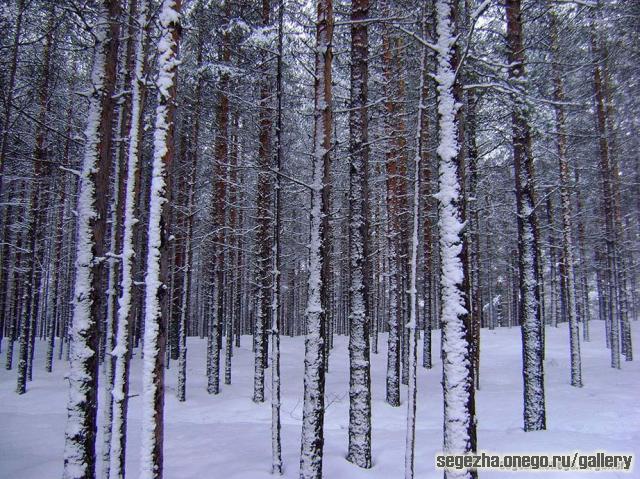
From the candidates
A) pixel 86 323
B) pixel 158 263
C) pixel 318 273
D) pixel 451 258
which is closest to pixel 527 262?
pixel 451 258

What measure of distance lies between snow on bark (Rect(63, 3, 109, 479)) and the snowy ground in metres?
1.94

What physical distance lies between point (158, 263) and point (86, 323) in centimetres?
225

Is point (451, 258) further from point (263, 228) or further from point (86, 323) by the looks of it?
point (263, 228)

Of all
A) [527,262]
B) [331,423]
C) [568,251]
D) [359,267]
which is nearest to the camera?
[359,267]

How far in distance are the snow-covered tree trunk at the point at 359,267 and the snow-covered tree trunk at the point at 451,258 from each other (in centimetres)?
188

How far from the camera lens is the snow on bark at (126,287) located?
18.8ft

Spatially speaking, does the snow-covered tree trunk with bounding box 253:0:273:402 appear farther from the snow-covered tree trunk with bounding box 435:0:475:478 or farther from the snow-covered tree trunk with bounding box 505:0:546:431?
the snow-covered tree trunk with bounding box 435:0:475:478

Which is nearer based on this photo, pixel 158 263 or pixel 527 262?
pixel 158 263

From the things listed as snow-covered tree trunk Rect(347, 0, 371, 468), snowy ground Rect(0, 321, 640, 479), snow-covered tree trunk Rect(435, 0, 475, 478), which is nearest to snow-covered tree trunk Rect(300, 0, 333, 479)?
snow-covered tree trunk Rect(347, 0, 371, 468)

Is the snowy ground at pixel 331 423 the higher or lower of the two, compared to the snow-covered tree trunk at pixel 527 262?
lower

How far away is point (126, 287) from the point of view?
592cm

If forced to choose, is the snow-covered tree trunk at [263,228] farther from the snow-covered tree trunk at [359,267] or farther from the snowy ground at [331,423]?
the snow-covered tree trunk at [359,267]

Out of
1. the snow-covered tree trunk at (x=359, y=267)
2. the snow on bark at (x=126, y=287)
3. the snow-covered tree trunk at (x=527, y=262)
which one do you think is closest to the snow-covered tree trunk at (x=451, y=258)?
the snow-covered tree trunk at (x=359, y=267)

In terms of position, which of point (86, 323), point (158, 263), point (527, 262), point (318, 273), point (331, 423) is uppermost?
point (527, 262)
